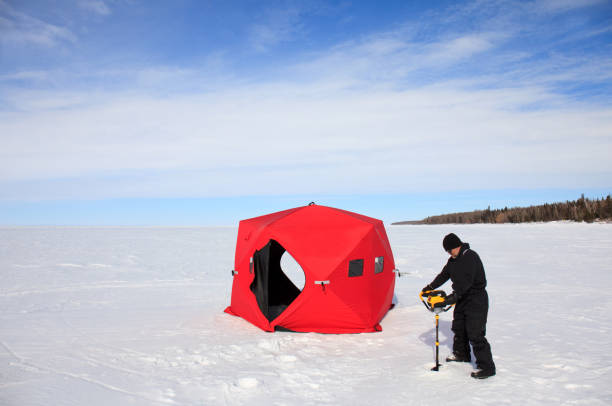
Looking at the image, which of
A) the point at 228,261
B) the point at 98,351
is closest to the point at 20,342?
the point at 98,351

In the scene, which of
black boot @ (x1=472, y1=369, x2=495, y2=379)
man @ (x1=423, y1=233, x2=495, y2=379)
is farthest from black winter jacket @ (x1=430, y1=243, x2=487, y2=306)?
black boot @ (x1=472, y1=369, x2=495, y2=379)

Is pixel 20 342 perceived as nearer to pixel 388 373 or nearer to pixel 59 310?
pixel 59 310

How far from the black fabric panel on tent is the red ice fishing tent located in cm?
2

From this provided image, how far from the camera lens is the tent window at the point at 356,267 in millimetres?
7352

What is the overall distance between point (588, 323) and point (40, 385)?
8.41m

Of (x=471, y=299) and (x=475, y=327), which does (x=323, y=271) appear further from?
(x=475, y=327)

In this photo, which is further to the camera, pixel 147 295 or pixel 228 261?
pixel 228 261

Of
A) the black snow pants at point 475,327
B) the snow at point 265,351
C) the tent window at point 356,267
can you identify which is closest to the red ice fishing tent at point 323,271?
the tent window at point 356,267

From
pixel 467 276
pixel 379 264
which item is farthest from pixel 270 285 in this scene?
pixel 467 276

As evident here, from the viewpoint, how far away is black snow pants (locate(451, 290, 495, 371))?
17.4 ft

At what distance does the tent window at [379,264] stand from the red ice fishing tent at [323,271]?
18 mm

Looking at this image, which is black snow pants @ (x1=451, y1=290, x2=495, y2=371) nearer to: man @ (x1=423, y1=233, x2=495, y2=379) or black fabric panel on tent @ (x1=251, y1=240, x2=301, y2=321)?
man @ (x1=423, y1=233, x2=495, y2=379)

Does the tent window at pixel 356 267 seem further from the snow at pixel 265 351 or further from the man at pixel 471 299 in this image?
the man at pixel 471 299

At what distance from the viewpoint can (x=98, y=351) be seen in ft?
21.0
